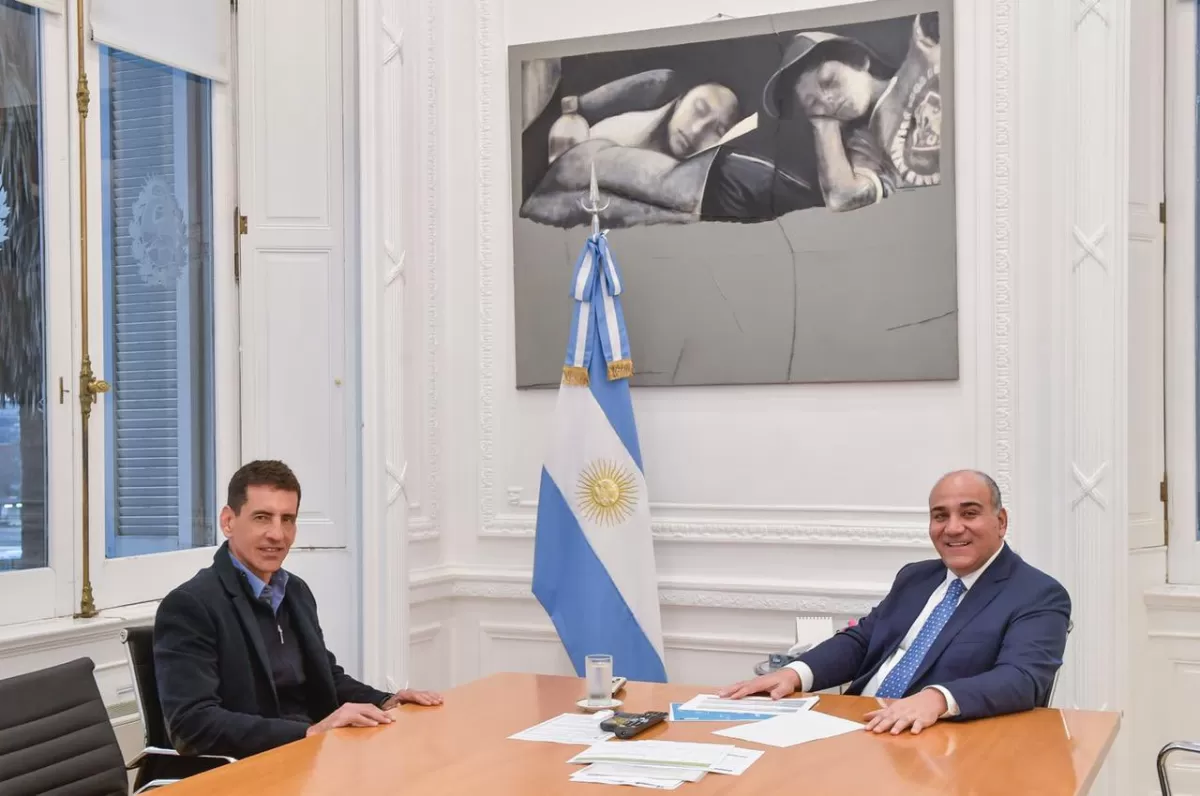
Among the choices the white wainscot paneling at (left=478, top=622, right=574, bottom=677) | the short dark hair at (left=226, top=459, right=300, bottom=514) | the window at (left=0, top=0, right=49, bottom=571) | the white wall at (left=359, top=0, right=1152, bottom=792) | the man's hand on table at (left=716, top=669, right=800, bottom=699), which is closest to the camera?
the man's hand on table at (left=716, top=669, right=800, bottom=699)

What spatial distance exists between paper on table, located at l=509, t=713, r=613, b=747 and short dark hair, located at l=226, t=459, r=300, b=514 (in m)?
0.92

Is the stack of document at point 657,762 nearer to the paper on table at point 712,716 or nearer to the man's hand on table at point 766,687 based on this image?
the paper on table at point 712,716

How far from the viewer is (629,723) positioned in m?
2.78

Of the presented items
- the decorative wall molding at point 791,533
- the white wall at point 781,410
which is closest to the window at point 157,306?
the white wall at point 781,410

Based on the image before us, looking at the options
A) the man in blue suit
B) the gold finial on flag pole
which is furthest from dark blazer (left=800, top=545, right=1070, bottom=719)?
the gold finial on flag pole

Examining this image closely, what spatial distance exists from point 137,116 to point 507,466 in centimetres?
199

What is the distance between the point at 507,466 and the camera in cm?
538

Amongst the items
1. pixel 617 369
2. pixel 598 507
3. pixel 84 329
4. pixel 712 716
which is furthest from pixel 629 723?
pixel 84 329

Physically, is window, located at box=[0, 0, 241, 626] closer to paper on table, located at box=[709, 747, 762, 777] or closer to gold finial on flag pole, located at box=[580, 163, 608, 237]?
gold finial on flag pole, located at box=[580, 163, 608, 237]

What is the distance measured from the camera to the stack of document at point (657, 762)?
2385 mm

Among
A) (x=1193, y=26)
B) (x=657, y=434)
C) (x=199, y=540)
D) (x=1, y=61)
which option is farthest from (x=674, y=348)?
(x=1, y=61)

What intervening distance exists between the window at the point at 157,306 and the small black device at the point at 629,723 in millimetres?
2206

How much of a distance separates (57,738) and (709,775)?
59.8 inches

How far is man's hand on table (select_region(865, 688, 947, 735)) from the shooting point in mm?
2719
